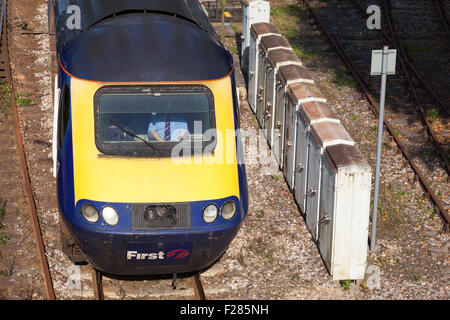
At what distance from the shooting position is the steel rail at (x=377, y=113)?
474 inches

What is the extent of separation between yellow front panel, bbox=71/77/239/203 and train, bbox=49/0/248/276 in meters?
0.01

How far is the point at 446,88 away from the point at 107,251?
988 cm

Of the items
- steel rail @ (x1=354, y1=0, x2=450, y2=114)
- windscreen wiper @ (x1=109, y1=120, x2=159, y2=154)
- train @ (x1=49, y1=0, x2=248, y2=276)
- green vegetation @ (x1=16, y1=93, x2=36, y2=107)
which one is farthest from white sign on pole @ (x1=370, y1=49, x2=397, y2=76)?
green vegetation @ (x1=16, y1=93, x2=36, y2=107)

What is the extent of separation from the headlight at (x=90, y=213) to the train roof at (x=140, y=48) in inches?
65.6

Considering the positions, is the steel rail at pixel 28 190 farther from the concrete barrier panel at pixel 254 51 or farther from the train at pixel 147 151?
the concrete barrier panel at pixel 254 51

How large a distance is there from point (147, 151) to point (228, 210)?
125 cm

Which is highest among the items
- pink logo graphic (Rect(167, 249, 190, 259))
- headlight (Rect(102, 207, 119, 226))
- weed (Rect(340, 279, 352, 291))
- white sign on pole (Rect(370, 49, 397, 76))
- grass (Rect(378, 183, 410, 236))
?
white sign on pole (Rect(370, 49, 397, 76))

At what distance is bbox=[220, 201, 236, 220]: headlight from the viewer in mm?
9077

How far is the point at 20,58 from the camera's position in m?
16.7

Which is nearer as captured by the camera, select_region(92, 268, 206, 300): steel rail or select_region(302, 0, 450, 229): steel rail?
select_region(92, 268, 206, 300): steel rail

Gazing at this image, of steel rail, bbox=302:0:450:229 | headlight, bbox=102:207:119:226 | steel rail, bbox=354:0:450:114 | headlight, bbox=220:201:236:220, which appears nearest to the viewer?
headlight, bbox=102:207:119:226

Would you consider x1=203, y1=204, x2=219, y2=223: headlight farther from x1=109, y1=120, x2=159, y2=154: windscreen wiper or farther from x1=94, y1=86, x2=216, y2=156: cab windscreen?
x1=109, y1=120, x2=159, y2=154: windscreen wiper

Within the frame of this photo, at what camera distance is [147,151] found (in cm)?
919

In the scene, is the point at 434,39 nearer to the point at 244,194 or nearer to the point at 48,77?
the point at 48,77
